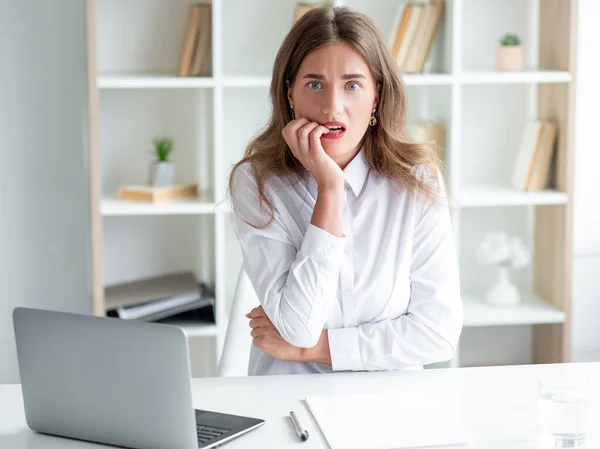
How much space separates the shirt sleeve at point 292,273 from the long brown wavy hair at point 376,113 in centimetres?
5

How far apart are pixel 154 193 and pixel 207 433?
172 centimetres

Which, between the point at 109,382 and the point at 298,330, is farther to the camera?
the point at 298,330

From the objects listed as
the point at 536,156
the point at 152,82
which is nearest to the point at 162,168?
the point at 152,82

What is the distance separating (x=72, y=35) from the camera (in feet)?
11.1

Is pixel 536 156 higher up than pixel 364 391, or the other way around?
pixel 536 156

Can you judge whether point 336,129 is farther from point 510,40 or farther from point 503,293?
point 503,293

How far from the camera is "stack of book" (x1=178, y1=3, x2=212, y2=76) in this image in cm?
304

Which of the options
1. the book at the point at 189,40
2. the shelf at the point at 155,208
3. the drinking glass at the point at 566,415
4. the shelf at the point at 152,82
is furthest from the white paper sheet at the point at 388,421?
the book at the point at 189,40

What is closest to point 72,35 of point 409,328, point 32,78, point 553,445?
point 32,78

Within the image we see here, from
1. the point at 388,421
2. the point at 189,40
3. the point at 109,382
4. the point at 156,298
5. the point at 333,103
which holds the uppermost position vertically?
the point at 189,40

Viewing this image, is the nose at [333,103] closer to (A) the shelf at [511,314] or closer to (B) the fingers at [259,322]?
(B) the fingers at [259,322]

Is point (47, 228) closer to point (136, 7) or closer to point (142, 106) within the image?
point (142, 106)

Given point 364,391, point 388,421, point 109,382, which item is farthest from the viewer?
point 364,391

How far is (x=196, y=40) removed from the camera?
307 centimetres
